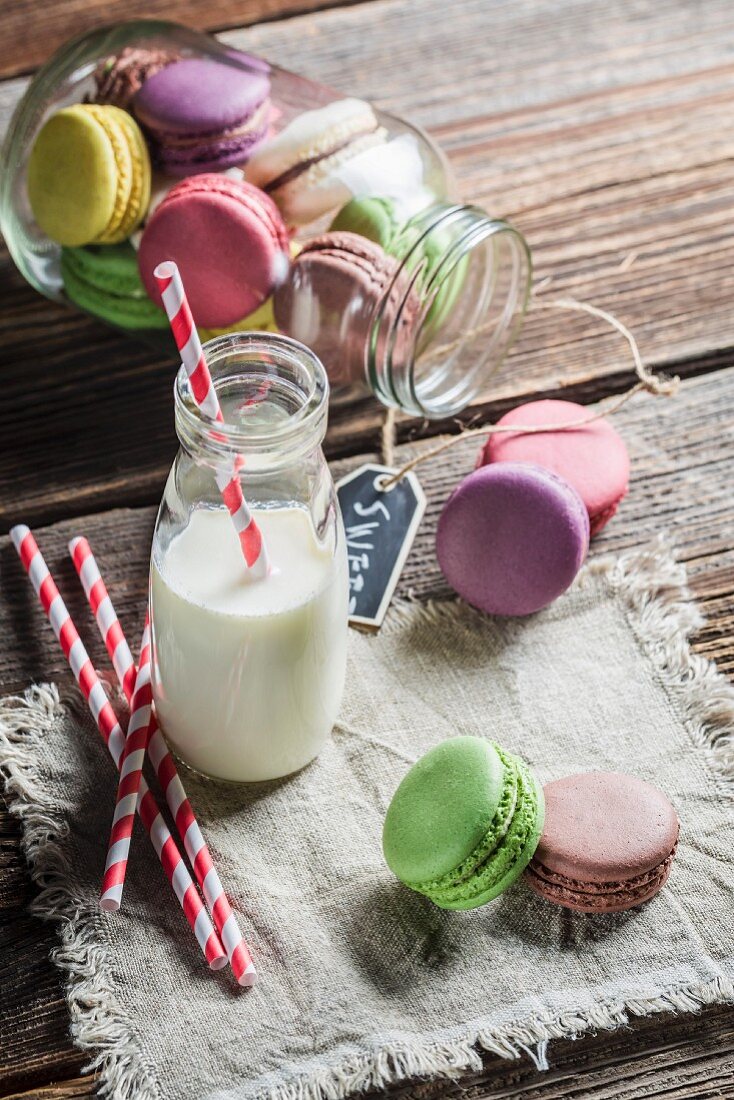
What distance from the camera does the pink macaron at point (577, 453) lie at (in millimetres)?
1054

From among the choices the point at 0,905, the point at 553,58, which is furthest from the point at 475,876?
the point at 553,58

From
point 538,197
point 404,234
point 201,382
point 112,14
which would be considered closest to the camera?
point 201,382

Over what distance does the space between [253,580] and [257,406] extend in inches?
4.8

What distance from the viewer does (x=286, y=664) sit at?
33.8 inches

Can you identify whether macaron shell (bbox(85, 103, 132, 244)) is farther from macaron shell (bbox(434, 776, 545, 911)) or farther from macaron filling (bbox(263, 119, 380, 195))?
macaron shell (bbox(434, 776, 545, 911))

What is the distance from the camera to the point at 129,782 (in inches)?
35.0

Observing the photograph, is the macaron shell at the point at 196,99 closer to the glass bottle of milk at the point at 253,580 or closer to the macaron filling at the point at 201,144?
the macaron filling at the point at 201,144

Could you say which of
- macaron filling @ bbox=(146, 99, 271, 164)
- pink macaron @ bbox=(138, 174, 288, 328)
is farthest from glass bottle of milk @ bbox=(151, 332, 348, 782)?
macaron filling @ bbox=(146, 99, 271, 164)

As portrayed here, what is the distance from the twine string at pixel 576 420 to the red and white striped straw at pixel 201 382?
12.9 inches

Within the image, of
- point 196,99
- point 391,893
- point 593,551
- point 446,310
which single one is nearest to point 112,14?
point 196,99

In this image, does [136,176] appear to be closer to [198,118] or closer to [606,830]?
[198,118]

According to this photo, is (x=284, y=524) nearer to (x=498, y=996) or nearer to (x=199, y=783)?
(x=199, y=783)

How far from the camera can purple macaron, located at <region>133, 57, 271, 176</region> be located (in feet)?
3.53

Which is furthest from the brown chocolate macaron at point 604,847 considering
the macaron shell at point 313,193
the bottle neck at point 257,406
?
the macaron shell at point 313,193
